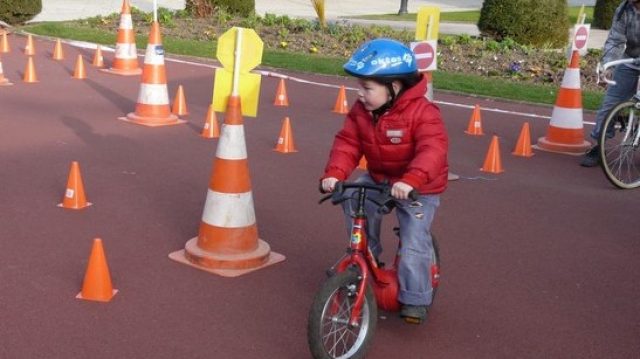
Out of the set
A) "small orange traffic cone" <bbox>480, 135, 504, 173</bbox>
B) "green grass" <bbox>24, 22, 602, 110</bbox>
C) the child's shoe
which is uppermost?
"green grass" <bbox>24, 22, 602, 110</bbox>

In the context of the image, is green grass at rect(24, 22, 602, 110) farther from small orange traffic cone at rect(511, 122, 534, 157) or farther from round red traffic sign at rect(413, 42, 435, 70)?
round red traffic sign at rect(413, 42, 435, 70)

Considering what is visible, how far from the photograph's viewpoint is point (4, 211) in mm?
6312

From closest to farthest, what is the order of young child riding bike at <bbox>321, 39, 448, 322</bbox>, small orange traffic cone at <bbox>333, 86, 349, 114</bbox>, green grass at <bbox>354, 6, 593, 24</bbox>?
young child riding bike at <bbox>321, 39, 448, 322</bbox> → small orange traffic cone at <bbox>333, 86, 349, 114</bbox> → green grass at <bbox>354, 6, 593, 24</bbox>

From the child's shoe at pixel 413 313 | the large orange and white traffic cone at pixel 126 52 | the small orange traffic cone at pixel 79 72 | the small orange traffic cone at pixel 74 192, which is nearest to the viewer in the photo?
the child's shoe at pixel 413 313

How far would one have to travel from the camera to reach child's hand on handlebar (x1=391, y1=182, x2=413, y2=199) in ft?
13.0

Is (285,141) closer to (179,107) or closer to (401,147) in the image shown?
(179,107)

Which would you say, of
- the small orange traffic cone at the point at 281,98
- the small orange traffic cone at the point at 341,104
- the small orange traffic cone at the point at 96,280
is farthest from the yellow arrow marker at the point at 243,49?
the small orange traffic cone at the point at 281,98

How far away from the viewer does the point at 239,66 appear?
17.5 ft

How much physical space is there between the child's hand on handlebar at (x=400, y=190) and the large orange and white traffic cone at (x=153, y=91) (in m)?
6.14

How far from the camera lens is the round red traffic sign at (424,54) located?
767 centimetres

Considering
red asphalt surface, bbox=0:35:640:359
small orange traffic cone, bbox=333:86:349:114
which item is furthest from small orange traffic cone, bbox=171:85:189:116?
small orange traffic cone, bbox=333:86:349:114

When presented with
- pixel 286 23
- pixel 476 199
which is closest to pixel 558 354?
pixel 476 199

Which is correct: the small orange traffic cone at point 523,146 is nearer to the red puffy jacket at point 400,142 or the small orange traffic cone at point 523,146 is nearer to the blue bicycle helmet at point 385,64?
the red puffy jacket at point 400,142

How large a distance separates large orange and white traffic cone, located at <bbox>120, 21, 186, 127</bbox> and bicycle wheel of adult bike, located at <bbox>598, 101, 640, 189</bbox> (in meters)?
4.52
